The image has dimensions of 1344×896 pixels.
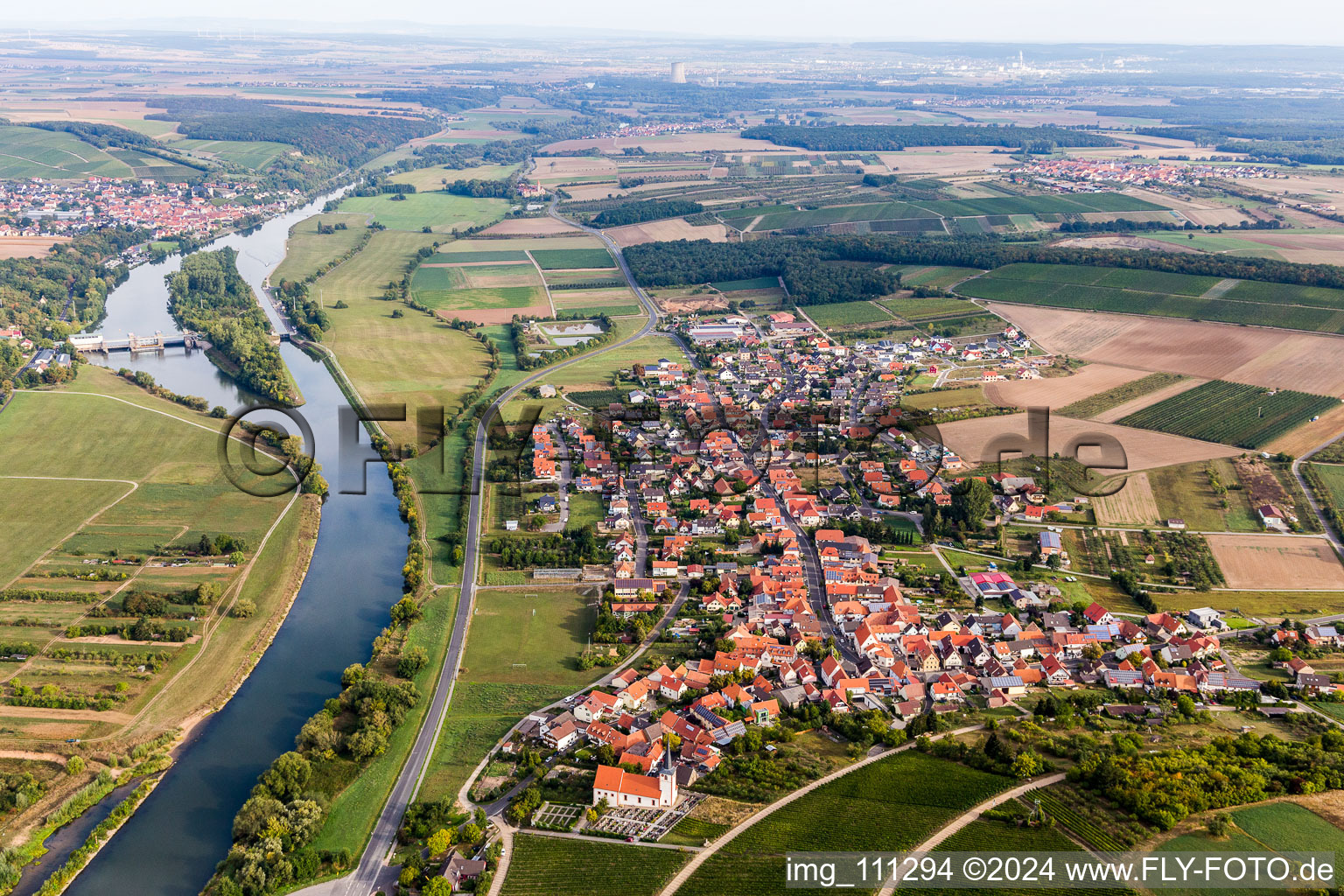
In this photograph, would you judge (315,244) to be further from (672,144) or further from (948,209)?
(672,144)

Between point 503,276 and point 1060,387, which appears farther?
point 503,276

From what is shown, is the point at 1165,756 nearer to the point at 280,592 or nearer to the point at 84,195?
the point at 280,592

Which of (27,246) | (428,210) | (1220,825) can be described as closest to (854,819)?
(1220,825)

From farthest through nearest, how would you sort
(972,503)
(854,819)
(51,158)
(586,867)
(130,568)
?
(51,158), (972,503), (130,568), (854,819), (586,867)

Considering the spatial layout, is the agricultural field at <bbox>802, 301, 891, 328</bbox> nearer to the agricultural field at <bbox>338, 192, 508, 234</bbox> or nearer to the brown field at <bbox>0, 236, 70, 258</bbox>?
the agricultural field at <bbox>338, 192, 508, 234</bbox>

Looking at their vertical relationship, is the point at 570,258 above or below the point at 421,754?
above

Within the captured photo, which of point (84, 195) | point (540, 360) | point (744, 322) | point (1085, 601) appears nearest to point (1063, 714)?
point (1085, 601)

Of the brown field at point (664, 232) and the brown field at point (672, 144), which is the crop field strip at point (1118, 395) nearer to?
the brown field at point (664, 232)
